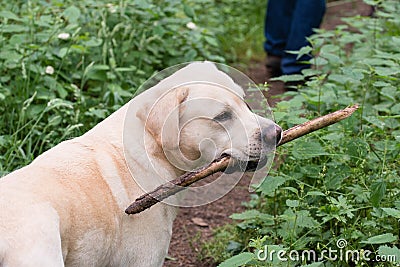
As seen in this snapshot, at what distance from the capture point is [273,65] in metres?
7.21

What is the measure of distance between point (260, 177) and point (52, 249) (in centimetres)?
121

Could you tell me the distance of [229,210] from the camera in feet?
15.5

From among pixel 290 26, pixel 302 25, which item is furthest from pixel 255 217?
pixel 290 26

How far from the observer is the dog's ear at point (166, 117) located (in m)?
3.03

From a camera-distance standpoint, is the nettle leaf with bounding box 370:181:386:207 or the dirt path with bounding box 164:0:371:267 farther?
the dirt path with bounding box 164:0:371:267

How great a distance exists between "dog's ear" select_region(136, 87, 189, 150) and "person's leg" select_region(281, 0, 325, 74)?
3.72 meters

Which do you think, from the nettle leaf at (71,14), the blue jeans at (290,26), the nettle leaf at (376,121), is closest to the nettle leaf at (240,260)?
the nettle leaf at (376,121)

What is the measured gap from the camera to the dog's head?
3.04 metres

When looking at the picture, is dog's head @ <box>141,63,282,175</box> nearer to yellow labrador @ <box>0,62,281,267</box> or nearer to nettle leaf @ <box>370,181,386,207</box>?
yellow labrador @ <box>0,62,281,267</box>

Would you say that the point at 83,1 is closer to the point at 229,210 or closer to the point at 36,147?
the point at 36,147

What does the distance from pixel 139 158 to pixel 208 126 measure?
12.4 inches

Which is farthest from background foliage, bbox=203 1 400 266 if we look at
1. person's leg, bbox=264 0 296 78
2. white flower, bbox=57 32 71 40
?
person's leg, bbox=264 0 296 78

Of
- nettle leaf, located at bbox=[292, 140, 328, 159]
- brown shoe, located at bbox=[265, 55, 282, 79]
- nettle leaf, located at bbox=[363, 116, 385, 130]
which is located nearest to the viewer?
nettle leaf, located at bbox=[292, 140, 328, 159]

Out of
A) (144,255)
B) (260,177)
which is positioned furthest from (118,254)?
(260,177)
